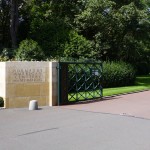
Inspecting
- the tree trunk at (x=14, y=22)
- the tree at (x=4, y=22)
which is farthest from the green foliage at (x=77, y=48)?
the tree at (x=4, y=22)

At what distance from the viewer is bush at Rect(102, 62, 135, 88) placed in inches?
1022

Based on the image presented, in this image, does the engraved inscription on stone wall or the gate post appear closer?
the engraved inscription on stone wall

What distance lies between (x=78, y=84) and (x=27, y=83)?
162 inches

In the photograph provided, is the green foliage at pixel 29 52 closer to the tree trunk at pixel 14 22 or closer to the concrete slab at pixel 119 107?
the tree trunk at pixel 14 22

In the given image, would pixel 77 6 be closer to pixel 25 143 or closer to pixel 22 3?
pixel 22 3

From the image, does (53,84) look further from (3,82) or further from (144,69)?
(144,69)

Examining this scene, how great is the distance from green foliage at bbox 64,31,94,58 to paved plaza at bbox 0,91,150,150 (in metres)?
13.4

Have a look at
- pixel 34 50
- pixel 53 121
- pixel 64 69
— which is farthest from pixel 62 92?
pixel 34 50

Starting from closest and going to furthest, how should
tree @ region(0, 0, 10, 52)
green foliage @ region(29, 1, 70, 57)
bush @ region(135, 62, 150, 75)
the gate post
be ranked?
the gate post < green foliage @ region(29, 1, 70, 57) < tree @ region(0, 0, 10, 52) < bush @ region(135, 62, 150, 75)

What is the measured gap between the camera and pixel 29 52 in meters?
25.9

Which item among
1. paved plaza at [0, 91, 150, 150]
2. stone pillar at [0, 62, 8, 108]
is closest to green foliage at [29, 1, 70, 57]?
stone pillar at [0, 62, 8, 108]

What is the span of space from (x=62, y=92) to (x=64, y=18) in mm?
17459

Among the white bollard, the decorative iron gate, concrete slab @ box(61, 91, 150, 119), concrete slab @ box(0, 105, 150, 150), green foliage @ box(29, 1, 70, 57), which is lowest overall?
concrete slab @ box(0, 105, 150, 150)

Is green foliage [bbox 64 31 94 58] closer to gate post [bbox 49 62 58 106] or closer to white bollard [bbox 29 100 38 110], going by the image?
gate post [bbox 49 62 58 106]
